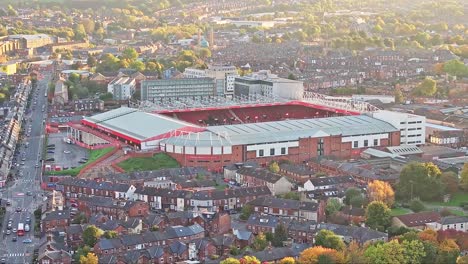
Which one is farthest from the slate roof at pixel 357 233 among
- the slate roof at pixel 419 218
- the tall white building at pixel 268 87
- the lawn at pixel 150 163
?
the tall white building at pixel 268 87

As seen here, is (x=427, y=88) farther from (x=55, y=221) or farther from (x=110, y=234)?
(x=110, y=234)

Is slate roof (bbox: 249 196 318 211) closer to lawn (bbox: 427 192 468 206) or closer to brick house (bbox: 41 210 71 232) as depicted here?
lawn (bbox: 427 192 468 206)

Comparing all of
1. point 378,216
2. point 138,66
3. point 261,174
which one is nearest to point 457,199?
point 378,216

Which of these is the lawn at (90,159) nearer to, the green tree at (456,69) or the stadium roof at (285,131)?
the stadium roof at (285,131)

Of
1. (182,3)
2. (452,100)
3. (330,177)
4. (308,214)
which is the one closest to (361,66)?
(452,100)

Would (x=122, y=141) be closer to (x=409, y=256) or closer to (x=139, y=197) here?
(x=139, y=197)

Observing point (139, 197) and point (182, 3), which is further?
point (182, 3)

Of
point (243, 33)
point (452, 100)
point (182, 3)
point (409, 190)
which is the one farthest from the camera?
point (182, 3)
